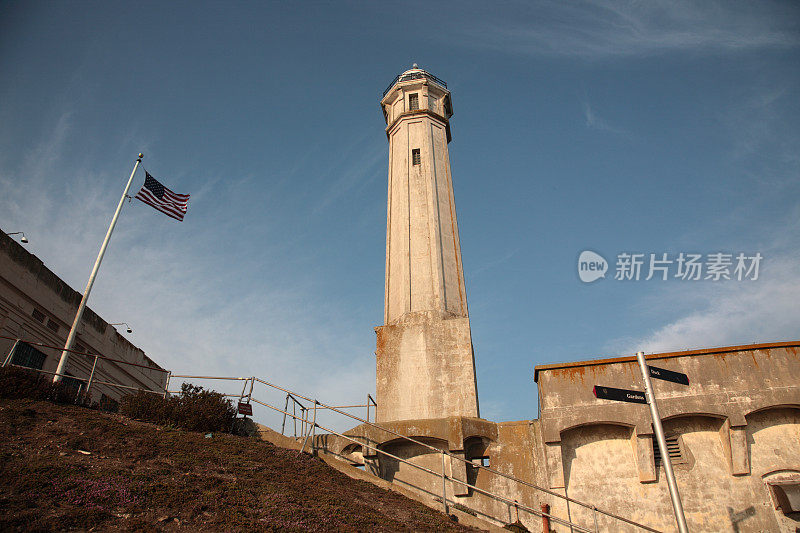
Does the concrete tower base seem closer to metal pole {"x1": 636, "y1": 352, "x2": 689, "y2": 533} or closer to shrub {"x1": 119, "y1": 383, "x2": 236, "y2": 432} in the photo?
shrub {"x1": 119, "y1": 383, "x2": 236, "y2": 432}

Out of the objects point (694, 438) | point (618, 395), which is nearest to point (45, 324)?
point (618, 395)

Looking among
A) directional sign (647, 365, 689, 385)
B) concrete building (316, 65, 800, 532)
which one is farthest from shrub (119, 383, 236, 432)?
directional sign (647, 365, 689, 385)

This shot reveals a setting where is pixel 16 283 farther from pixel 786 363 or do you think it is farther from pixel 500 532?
pixel 786 363

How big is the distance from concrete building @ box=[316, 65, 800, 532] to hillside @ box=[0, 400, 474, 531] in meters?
2.66

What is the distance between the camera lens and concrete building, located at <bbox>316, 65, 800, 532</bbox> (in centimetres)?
1538

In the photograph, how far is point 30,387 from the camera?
50.0ft

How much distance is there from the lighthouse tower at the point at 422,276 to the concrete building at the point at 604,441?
83mm

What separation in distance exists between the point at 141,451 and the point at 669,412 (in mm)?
14631

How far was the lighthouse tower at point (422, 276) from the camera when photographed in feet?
64.7

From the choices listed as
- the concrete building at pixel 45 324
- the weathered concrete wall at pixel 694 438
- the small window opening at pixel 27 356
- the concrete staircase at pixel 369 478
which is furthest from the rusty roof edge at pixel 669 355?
the small window opening at pixel 27 356

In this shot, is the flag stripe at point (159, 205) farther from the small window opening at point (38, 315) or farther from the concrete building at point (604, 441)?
the concrete building at point (604, 441)

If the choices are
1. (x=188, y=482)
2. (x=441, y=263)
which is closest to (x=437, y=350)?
(x=441, y=263)

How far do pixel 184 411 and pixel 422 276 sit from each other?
10.6m

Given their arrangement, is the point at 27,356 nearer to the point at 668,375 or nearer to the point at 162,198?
the point at 162,198
